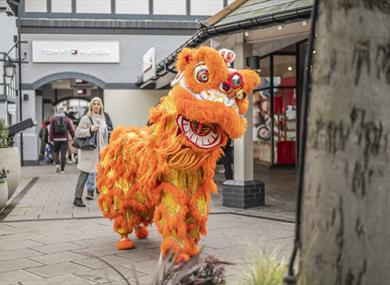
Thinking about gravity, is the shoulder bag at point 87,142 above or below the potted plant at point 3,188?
above

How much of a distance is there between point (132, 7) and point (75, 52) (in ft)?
8.45

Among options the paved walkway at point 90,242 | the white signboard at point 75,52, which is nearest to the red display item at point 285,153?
the white signboard at point 75,52

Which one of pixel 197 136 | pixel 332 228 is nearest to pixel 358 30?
pixel 332 228

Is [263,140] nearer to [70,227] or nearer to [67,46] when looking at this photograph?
[67,46]

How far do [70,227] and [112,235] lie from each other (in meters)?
0.92

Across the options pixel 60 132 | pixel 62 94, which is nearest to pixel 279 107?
pixel 60 132

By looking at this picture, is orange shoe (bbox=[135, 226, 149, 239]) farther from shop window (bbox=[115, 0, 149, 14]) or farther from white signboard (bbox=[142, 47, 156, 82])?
shop window (bbox=[115, 0, 149, 14])

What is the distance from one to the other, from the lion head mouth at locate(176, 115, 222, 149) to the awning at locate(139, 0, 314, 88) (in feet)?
9.38

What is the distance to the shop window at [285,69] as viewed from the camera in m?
16.5

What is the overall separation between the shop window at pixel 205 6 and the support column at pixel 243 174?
1203 cm

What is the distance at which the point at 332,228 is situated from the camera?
8.61ft

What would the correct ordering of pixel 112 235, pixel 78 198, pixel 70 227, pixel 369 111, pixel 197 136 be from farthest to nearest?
pixel 78 198 < pixel 70 227 < pixel 112 235 < pixel 197 136 < pixel 369 111

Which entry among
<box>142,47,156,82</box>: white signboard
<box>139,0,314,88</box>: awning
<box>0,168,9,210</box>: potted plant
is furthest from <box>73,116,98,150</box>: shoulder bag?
<box>142,47,156,82</box>: white signboard

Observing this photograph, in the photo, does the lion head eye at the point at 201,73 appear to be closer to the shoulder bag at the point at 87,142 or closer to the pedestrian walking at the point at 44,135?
the shoulder bag at the point at 87,142
